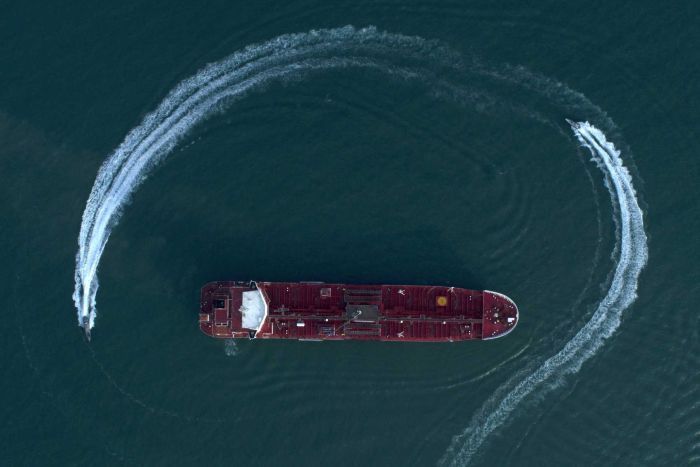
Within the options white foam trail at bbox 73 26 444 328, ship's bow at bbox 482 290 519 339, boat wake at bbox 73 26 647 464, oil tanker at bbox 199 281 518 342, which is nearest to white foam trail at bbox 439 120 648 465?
boat wake at bbox 73 26 647 464

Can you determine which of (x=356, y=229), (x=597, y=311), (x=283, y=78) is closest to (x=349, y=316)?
(x=356, y=229)

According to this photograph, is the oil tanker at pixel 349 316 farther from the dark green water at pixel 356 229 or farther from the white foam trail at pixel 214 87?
the white foam trail at pixel 214 87

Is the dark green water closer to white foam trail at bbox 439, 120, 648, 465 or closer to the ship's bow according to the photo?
white foam trail at bbox 439, 120, 648, 465

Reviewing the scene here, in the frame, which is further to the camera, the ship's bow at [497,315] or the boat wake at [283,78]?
the boat wake at [283,78]

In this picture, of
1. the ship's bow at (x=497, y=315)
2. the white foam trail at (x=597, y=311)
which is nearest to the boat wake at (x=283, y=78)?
the white foam trail at (x=597, y=311)

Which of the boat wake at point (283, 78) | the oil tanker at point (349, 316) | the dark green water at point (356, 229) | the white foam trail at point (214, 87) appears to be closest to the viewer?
the oil tanker at point (349, 316)

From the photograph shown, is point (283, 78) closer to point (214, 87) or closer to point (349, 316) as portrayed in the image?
point (214, 87)

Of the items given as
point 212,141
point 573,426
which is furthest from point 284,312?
point 573,426
